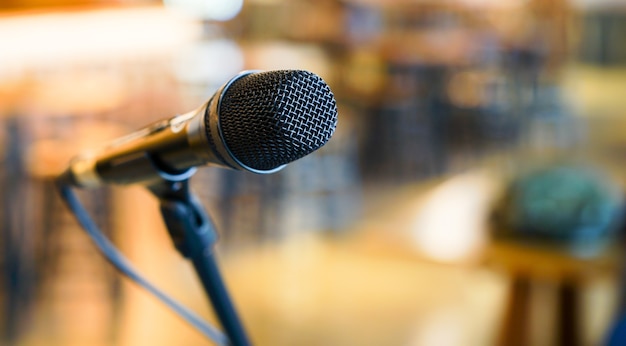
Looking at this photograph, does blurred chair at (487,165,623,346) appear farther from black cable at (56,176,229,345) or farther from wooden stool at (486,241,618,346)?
black cable at (56,176,229,345)

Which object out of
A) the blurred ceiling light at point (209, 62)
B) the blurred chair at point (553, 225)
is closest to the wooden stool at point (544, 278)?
the blurred chair at point (553, 225)

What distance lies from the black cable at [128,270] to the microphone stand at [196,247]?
10cm

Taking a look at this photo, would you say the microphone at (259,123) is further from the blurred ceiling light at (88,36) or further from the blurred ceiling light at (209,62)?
the blurred ceiling light at (209,62)

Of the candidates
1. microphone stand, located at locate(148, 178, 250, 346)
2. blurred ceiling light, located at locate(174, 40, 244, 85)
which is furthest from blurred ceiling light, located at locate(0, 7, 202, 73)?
microphone stand, located at locate(148, 178, 250, 346)

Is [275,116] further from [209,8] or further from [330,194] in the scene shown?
[209,8]

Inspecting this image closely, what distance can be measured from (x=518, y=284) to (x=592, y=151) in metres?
6.40

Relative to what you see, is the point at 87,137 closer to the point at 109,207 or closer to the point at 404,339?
the point at 109,207

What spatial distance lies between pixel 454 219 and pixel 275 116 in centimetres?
502

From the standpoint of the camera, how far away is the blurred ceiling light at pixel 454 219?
471 centimetres

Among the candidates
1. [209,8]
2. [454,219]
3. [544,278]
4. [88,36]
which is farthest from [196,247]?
[209,8]

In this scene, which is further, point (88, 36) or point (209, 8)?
point (209, 8)

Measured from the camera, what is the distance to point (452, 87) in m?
8.81

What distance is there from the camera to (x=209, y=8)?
22.3 feet

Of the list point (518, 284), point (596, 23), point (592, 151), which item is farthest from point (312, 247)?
point (596, 23)
